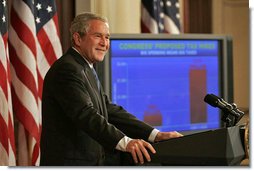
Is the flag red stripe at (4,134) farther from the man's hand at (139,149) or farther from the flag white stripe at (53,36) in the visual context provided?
the man's hand at (139,149)

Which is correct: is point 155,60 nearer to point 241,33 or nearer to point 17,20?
point 241,33

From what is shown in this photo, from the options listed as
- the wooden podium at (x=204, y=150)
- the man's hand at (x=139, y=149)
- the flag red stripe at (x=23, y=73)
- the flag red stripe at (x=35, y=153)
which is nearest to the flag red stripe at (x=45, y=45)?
the flag red stripe at (x=23, y=73)

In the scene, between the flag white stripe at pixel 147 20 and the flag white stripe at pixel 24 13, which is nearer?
the flag white stripe at pixel 24 13

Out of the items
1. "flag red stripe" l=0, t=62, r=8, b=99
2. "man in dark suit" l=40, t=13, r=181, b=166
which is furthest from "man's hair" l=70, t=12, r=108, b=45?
"flag red stripe" l=0, t=62, r=8, b=99

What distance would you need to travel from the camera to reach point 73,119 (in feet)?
4.77

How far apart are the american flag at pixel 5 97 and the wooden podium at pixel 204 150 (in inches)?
24.1

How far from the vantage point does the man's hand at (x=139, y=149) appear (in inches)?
49.4

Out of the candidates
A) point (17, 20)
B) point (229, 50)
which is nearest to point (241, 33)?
point (229, 50)

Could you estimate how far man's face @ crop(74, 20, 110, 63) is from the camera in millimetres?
1552

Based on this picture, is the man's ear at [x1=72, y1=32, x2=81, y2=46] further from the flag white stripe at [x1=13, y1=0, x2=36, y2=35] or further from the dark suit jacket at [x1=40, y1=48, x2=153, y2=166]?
the flag white stripe at [x1=13, y1=0, x2=36, y2=35]

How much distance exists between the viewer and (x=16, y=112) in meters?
1.82

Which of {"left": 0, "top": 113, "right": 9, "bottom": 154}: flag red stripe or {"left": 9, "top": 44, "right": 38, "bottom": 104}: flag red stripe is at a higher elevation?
{"left": 9, "top": 44, "right": 38, "bottom": 104}: flag red stripe

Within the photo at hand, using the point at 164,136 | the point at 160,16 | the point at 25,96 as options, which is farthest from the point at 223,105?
the point at 160,16

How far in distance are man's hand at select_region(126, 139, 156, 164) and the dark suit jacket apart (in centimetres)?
9
